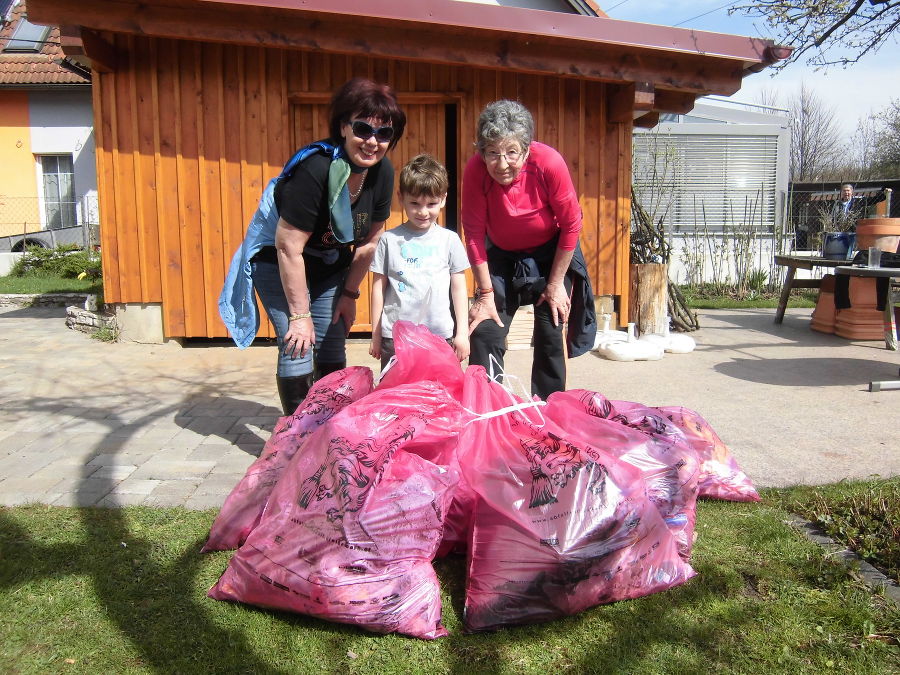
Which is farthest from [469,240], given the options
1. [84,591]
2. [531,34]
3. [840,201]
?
[840,201]

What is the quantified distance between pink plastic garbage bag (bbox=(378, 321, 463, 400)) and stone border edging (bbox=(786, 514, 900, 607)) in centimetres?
139

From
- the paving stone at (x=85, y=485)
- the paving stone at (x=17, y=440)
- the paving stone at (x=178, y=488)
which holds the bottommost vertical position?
the paving stone at (x=178, y=488)

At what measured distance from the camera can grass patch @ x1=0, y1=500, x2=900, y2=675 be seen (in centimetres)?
188

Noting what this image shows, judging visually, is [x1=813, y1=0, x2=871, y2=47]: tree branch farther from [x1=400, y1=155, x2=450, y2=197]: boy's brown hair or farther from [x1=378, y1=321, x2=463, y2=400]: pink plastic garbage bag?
[x1=378, y1=321, x2=463, y2=400]: pink plastic garbage bag

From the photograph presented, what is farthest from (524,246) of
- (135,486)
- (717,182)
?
(717,182)

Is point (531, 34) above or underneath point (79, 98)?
underneath

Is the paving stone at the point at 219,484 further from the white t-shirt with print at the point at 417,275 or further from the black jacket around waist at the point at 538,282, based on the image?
the black jacket around waist at the point at 538,282

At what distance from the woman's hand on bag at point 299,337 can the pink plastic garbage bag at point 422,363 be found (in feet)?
1.96

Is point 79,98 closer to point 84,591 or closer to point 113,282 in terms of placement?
point 113,282

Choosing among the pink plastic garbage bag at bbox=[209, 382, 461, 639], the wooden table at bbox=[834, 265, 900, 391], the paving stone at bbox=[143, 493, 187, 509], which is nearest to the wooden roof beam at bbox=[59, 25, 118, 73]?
the paving stone at bbox=[143, 493, 187, 509]

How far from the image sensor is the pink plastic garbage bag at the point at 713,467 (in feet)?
9.30

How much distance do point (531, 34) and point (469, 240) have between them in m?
3.21

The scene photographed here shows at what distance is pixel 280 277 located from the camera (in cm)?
315

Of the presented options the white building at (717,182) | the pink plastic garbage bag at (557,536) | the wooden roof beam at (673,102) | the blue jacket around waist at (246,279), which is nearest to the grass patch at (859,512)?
the pink plastic garbage bag at (557,536)
